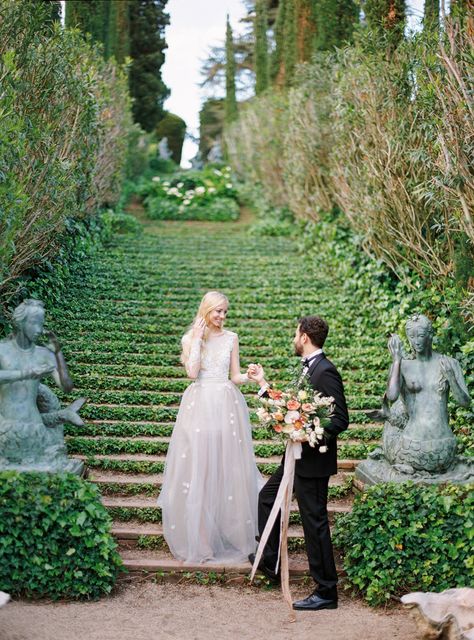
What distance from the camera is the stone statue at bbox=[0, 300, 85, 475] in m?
6.04

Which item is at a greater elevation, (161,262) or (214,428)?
(161,262)

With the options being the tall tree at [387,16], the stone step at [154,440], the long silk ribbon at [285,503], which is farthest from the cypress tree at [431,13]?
the long silk ribbon at [285,503]

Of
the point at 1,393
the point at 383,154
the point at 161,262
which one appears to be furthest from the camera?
the point at 161,262

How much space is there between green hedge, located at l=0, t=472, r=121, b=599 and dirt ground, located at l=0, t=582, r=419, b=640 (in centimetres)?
13

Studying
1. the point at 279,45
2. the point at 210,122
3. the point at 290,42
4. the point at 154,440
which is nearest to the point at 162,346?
the point at 154,440

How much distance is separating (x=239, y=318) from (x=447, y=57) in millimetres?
5042

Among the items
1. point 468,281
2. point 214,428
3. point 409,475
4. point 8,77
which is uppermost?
point 8,77

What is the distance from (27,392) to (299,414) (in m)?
2.26

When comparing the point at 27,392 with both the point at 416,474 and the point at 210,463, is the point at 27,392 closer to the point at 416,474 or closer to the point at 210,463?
the point at 210,463

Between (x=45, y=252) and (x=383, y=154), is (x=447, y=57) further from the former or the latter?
(x=45, y=252)

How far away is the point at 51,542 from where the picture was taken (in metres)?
5.44

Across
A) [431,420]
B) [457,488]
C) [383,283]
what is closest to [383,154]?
[383,283]

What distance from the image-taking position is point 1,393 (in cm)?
613

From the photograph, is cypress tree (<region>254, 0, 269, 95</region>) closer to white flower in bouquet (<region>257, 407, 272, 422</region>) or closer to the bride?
the bride
